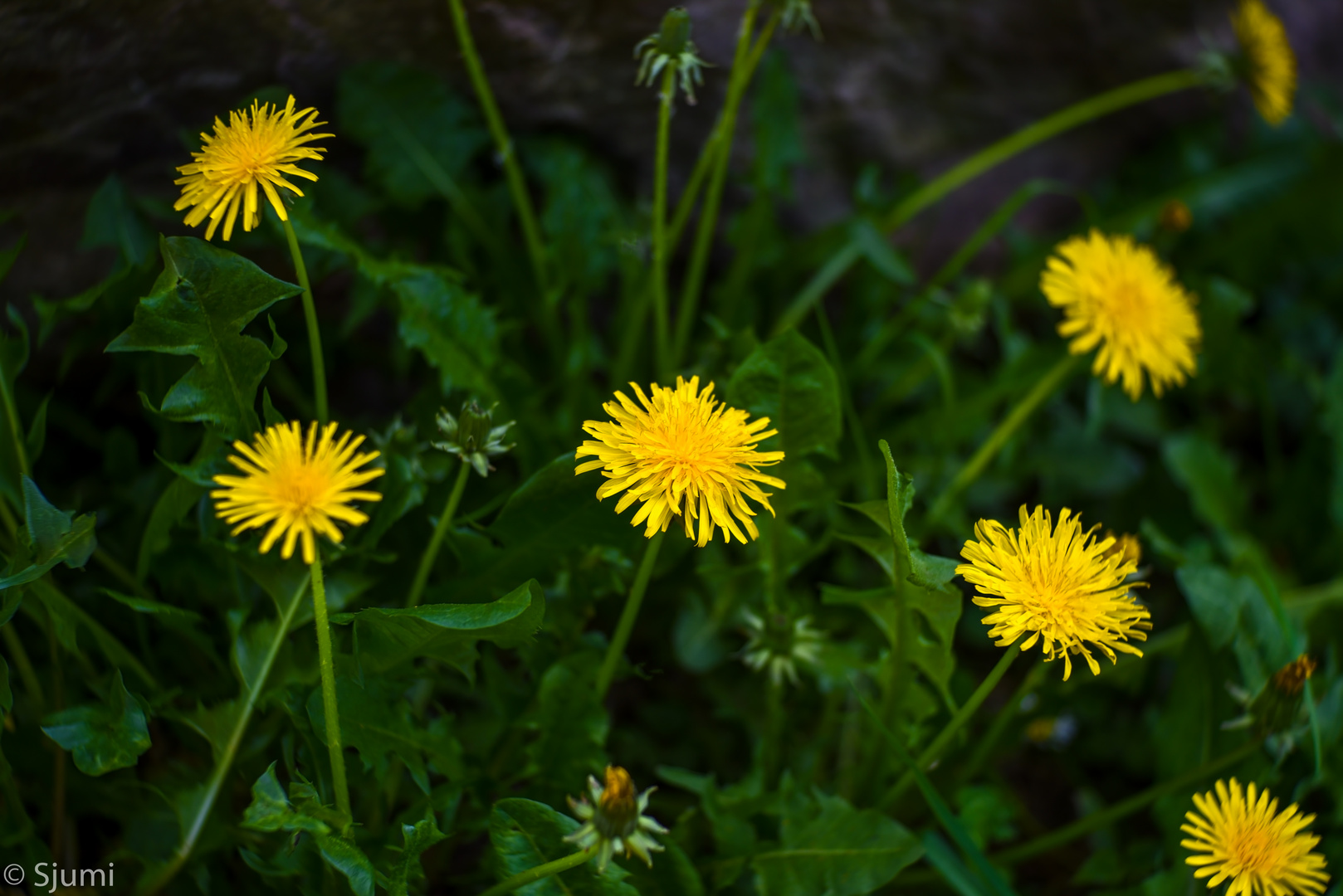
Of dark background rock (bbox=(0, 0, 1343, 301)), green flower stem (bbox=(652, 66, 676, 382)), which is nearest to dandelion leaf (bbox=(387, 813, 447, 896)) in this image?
green flower stem (bbox=(652, 66, 676, 382))

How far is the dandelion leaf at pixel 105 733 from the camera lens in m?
1.14

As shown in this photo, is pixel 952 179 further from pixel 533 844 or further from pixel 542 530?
pixel 533 844

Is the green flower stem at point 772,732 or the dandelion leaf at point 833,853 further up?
the green flower stem at point 772,732

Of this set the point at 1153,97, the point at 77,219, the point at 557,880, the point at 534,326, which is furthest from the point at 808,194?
the point at 557,880

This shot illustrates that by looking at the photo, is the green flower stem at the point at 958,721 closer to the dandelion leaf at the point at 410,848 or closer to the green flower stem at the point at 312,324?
the dandelion leaf at the point at 410,848

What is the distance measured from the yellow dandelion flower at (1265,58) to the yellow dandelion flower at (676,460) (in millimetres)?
1599

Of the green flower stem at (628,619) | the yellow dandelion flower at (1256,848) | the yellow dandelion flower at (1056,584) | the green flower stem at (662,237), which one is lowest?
the yellow dandelion flower at (1256,848)

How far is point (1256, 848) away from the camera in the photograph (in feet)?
3.77

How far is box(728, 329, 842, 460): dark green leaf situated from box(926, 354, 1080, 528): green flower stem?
1.43 feet

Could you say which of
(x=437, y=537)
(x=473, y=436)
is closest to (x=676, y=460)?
(x=473, y=436)

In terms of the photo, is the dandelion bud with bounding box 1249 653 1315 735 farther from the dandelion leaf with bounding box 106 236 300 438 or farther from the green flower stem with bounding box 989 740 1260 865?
the dandelion leaf with bounding box 106 236 300 438

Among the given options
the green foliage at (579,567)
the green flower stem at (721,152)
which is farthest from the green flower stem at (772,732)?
the green flower stem at (721,152)

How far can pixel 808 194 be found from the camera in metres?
2.34

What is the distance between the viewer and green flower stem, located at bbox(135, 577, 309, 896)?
1220 mm
